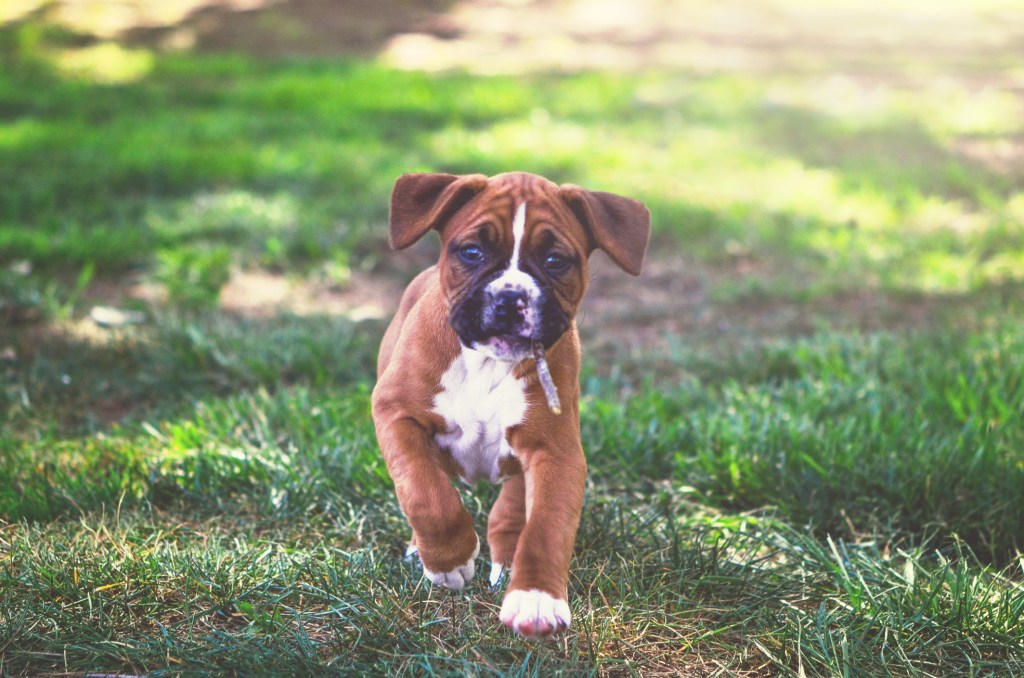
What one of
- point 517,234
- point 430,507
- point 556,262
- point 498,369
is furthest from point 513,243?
point 430,507

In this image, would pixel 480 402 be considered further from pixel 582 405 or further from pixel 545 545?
pixel 582 405

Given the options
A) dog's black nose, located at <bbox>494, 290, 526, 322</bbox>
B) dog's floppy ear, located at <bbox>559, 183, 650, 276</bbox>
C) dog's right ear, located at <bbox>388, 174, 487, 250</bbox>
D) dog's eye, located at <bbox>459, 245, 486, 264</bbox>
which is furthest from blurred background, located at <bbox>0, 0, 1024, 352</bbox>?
→ dog's black nose, located at <bbox>494, 290, 526, 322</bbox>

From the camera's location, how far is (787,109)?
1158 cm

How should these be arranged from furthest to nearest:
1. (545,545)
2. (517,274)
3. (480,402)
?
(480,402) → (517,274) → (545,545)

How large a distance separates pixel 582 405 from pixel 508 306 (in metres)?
1.90

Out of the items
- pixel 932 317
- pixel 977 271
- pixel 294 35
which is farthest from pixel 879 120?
pixel 294 35

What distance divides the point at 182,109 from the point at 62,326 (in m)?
5.56

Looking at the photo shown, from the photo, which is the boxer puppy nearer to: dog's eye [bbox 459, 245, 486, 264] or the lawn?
dog's eye [bbox 459, 245, 486, 264]

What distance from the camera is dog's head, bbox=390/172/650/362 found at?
8.45ft

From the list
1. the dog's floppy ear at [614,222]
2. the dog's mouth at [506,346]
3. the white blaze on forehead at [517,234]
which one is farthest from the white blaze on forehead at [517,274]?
the dog's floppy ear at [614,222]

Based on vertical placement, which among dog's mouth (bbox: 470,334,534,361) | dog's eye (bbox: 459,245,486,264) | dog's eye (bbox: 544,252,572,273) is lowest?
dog's mouth (bbox: 470,334,534,361)

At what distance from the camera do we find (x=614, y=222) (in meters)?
2.87

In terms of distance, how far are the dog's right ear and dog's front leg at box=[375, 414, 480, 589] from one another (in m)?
0.53

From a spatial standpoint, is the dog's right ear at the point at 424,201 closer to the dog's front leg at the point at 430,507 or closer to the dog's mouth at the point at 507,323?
the dog's mouth at the point at 507,323
